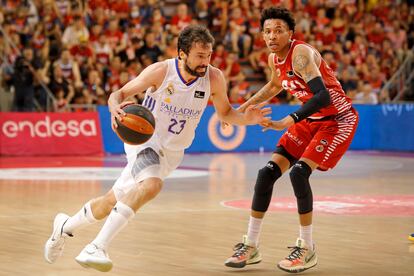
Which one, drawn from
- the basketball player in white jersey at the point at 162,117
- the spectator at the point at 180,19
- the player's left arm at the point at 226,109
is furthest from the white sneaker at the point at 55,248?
the spectator at the point at 180,19

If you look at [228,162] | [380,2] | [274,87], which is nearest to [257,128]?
[228,162]

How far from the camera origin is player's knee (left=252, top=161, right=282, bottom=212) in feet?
25.4

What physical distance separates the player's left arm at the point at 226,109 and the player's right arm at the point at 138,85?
0.47 meters

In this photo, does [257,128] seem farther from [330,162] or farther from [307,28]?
[330,162]

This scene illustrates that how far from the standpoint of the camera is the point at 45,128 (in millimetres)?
20219

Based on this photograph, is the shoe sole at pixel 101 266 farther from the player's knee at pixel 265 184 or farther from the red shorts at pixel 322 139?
the red shorts at pixel 322 139

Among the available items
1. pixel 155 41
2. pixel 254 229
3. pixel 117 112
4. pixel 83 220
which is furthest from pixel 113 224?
pixel 155 41

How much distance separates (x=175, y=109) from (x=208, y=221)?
10.2ft

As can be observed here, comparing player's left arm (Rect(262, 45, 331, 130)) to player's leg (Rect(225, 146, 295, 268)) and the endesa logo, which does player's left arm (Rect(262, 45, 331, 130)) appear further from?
the endesa logo

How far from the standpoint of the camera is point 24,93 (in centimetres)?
2053

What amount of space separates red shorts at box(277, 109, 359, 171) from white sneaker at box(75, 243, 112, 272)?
210 cm

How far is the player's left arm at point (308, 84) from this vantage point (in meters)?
7.30

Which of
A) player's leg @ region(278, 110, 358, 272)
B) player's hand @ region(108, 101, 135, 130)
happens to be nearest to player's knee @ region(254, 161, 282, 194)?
player's leg @ region(278, 110, 358, 272)

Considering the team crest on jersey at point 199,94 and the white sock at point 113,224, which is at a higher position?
the team crest on jersey at point 199,94
